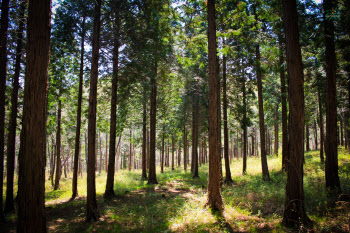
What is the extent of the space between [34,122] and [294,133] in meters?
7.03

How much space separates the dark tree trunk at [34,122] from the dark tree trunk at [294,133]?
21.8ft


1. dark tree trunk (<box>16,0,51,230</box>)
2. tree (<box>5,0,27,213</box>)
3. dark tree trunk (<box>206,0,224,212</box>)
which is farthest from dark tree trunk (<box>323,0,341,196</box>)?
tree (<box>5,0,27,213</box>)

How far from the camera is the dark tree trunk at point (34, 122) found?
3.88 meters

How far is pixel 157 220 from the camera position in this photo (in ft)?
25.0

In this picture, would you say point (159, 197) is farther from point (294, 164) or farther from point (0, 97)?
point (0, 97)

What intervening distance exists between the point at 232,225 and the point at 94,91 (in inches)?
297

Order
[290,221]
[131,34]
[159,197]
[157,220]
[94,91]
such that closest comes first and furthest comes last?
[290,221] < [157,220] < [94,91] < [131,34] < [159,197]

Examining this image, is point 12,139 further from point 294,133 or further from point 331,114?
point 331,114

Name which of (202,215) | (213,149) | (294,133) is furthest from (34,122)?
(294,133)

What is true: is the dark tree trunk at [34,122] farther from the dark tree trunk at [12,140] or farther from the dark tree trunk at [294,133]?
the dark tree trunk at [12,140]

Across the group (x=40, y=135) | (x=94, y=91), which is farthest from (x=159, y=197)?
(x=40, y=135)

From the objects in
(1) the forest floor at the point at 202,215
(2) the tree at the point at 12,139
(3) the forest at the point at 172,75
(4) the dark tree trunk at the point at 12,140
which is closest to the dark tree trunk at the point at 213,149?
(3) the forest at the point at 172,75

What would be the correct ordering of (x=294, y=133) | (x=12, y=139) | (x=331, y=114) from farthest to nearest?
(x=12, y=139) → (x=331, y=114) → (x=294, y=133)

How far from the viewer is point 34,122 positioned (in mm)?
3967
